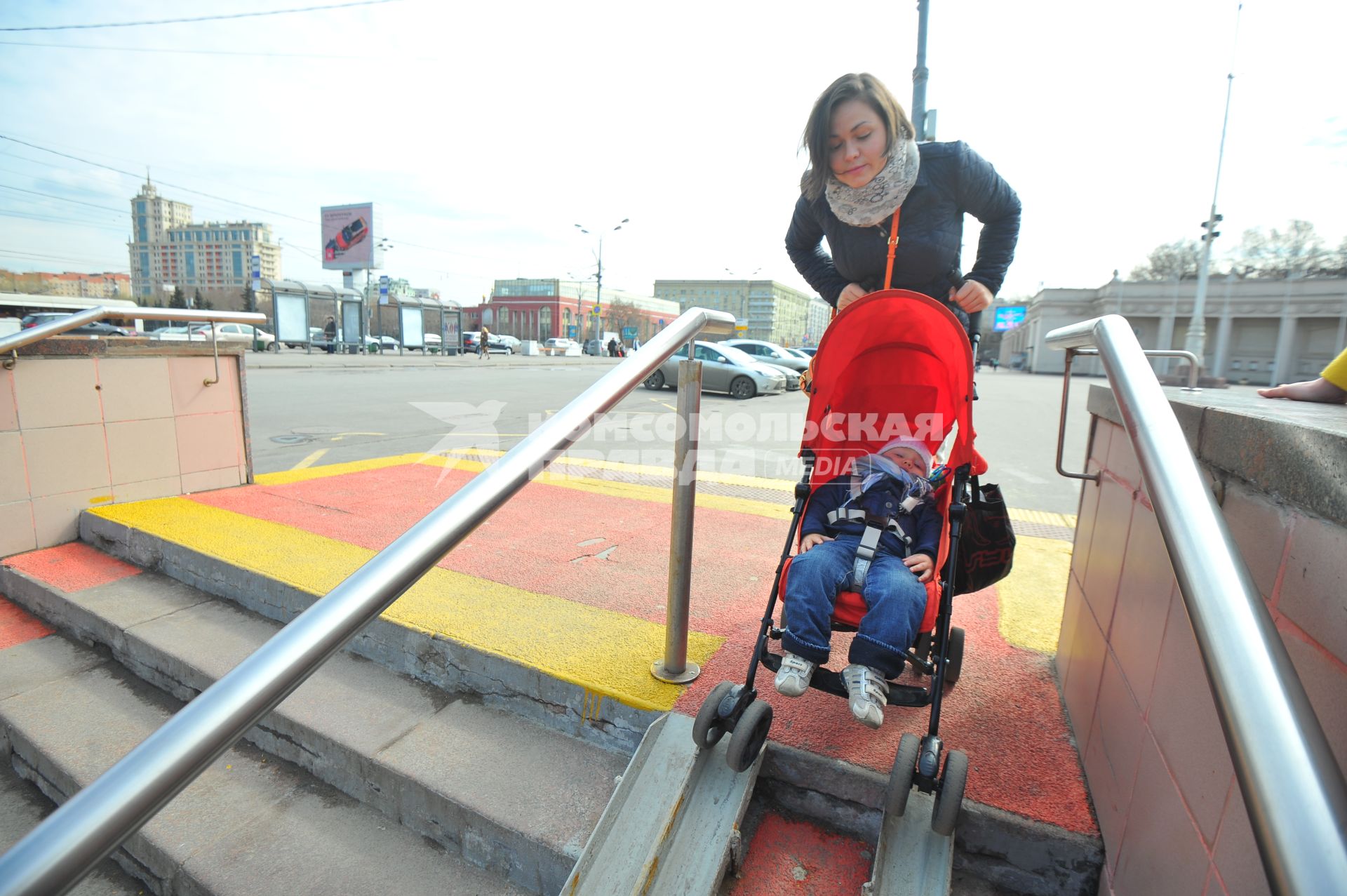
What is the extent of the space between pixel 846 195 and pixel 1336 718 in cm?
186

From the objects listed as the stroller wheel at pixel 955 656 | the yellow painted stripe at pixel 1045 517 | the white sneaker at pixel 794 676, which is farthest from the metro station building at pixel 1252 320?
the white sneaker at pixel 794 676

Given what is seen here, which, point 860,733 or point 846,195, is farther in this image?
point 846,195

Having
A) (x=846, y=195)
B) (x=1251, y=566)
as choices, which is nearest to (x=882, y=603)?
(x=1251, y=566)

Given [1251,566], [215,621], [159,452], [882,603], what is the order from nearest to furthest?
[1251,566], [882,603], [215,621], [159,452]

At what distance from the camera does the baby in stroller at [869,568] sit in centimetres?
164

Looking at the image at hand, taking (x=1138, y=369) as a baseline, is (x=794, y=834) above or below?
below

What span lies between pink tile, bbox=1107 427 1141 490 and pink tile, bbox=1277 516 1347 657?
620mm

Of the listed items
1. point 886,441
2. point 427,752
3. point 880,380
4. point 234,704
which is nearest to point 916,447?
point 886,441

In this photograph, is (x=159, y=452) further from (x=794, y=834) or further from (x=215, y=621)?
(x=794, y=834)

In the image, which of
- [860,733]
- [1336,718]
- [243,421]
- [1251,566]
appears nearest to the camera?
[1336,718]

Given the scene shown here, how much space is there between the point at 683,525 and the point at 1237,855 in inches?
53.8

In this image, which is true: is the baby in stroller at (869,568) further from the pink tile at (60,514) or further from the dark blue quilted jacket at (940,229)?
the pink tile at (60,514)

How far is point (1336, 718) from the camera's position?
81 cm

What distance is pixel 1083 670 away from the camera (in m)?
1.85
